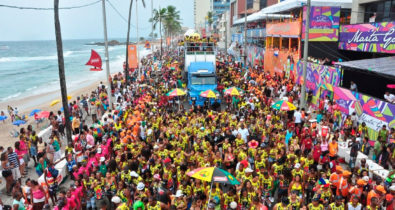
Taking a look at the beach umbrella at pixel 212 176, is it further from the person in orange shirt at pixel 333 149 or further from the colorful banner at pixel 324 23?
the colorful banner at pixel 324 23

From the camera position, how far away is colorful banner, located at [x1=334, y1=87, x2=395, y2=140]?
13.5 metres

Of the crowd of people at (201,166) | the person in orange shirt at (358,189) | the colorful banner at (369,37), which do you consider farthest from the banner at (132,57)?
the person in orange shirt at (358,189)

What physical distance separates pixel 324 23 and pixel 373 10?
3.18 m

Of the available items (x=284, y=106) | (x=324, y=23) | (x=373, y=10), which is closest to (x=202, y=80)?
(x=284, y=106)

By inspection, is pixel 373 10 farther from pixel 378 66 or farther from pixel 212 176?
pixel 212 176

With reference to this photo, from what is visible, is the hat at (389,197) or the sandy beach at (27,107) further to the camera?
the sandy beach at (27,107)

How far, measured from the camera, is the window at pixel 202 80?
2170 cm

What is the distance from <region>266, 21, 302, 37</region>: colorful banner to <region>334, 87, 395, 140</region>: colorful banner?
10.1m

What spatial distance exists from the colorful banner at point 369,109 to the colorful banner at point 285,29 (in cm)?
1012

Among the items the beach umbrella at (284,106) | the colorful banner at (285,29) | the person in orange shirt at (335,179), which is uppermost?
the colorful banner at (285,29)

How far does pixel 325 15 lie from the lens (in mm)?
22297

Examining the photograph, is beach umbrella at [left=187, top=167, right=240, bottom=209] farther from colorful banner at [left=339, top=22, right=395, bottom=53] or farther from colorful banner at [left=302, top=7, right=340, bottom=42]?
A: colorful banner at [left=302, top=7, right=340, bottom=42]

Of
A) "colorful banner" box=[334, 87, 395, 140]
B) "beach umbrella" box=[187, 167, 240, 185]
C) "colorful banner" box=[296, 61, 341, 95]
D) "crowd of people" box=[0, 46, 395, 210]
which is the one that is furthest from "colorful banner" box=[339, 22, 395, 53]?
"beach umbrella" box=[187, 167, 240, 185]

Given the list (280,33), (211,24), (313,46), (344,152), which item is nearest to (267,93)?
(313,46)
